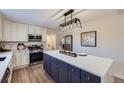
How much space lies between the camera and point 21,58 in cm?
416

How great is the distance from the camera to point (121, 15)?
292cm

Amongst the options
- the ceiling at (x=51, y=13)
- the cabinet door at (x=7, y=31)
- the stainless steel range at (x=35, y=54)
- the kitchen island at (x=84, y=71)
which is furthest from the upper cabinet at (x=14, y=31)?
the kitchen island at (x=84, y=71)

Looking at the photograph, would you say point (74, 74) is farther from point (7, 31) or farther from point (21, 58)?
point (7, 31)

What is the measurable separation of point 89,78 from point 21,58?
3.48m

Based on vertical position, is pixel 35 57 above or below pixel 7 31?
below

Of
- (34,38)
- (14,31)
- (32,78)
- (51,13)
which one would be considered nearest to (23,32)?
(14,31)

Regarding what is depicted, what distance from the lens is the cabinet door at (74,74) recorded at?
1.69 meters

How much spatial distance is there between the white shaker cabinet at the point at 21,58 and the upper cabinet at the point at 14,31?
1.98ft

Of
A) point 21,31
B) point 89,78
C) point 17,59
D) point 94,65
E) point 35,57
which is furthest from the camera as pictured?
point 35,57

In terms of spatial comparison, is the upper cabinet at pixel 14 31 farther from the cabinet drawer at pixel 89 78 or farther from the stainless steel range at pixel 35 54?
the cabinet drawer at pixel 89 78

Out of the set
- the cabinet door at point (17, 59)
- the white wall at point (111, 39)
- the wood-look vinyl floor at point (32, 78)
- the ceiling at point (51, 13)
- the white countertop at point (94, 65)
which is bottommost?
the wood-look vinyl floor at point (32, 78)

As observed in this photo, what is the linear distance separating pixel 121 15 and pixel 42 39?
12.1 feet
